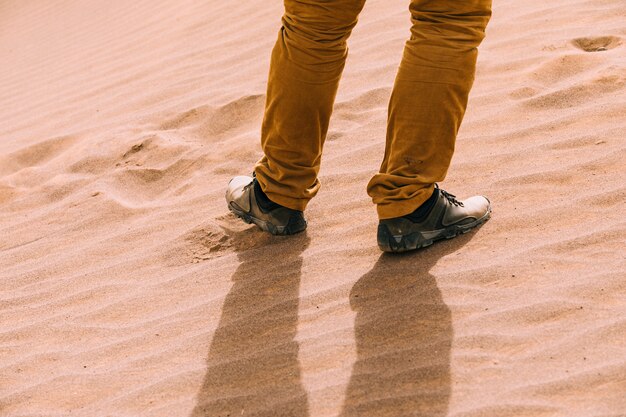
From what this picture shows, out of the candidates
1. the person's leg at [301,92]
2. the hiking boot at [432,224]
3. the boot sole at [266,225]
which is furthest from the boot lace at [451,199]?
the boot sole at [266,225]

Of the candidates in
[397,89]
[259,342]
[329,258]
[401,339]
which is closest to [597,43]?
[397,89]

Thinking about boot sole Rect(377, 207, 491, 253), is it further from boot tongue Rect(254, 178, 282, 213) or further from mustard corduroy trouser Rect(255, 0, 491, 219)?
boot tongue Rect(254, 178, 282, 213)

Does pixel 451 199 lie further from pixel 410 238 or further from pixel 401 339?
pixel 401 339

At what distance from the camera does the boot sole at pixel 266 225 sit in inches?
130

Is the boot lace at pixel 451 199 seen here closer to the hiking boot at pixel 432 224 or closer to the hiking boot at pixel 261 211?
the hiking boot at pixel 432 224

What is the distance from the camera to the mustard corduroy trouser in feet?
9.04

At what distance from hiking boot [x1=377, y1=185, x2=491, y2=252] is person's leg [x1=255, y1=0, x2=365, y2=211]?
356mm

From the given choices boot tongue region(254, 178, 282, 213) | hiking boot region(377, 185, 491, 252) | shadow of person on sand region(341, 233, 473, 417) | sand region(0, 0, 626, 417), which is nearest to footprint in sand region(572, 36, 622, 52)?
sand region(0, 0, 626, 417)

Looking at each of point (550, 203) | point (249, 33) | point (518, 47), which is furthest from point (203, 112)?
point (550, 203)

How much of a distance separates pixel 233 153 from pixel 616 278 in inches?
77.2

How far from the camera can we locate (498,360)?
2467mm

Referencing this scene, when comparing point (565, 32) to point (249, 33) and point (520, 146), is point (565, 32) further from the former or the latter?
point (249, 33)

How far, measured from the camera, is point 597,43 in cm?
434

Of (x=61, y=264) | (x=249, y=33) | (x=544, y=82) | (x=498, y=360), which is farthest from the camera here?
(x=249, y=33)
